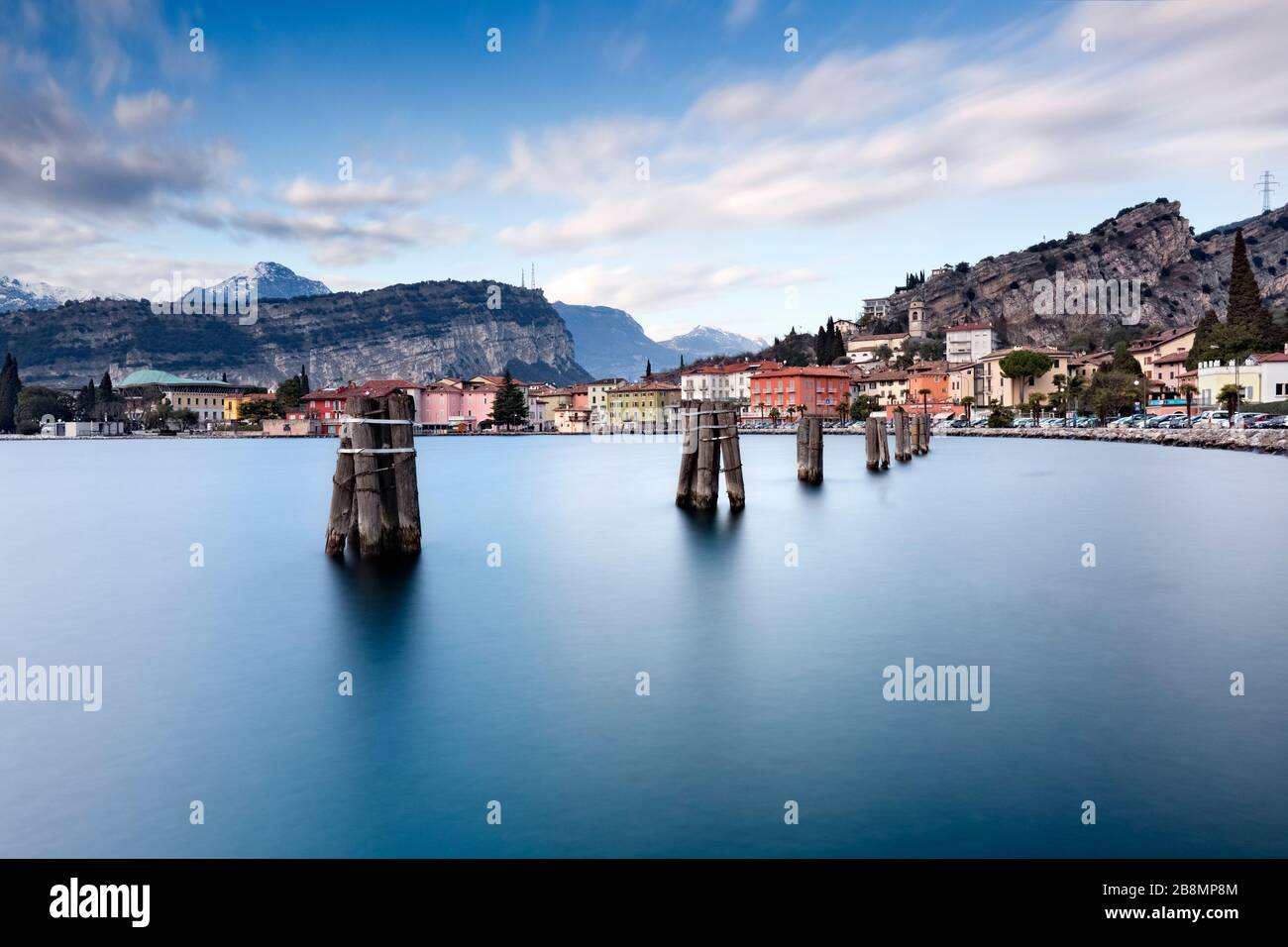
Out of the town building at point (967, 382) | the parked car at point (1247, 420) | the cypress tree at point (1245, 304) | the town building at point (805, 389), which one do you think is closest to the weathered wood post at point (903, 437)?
the parked car at point (1247, 420)

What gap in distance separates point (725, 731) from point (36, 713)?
9.13 meters

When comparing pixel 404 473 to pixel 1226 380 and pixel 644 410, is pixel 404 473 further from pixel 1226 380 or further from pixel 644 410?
pixel 644 410

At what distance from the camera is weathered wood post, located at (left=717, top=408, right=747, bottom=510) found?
3080 centimetres

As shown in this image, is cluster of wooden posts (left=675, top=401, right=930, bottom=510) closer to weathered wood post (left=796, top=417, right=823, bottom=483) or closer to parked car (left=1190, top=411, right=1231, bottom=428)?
weathered wood post (left=796, top=417, right=823, bottom=483)

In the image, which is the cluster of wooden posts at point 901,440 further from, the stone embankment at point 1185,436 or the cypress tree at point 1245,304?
the cypress tree at point 1245,304

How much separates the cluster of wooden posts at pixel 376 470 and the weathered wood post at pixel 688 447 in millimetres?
11384

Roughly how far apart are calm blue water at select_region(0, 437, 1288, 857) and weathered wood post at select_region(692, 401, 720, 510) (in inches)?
96.5

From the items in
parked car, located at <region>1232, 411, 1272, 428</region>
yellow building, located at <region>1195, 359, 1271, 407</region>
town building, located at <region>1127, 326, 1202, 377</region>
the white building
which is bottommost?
parked car, located at <region>1232, 411, 1272, 428</region>

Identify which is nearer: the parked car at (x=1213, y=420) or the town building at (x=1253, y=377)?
the parked car at (x=1213, y=420)

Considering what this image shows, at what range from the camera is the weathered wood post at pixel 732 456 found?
30.8m

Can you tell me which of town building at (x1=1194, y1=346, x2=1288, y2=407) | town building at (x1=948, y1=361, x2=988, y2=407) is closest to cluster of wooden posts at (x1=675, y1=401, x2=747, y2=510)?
town building at (x1=1194, y1=346, x2=1288, y2=407)

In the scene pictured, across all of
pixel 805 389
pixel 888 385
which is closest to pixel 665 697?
pixel 805 389

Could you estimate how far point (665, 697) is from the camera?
A: 512 inches
